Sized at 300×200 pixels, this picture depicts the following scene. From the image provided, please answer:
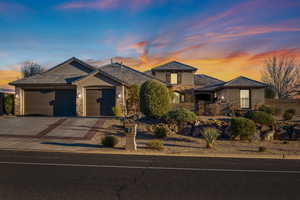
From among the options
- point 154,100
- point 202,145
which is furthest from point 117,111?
point 202,145

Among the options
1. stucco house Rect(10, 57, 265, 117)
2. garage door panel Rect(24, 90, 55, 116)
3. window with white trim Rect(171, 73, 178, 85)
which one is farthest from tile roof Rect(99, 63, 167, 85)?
garage door panel Rect(24, 90, 55, 116)

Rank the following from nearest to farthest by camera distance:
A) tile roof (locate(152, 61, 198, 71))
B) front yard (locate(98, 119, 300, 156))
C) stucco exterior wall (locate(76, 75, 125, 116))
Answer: front yard (locate(98, 119, 300, 156))
stucco exterior wall (locate(76, 75, 125, 116))
tile roof (locate(152, 61, 198, 71))

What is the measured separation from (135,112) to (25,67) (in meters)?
51.3

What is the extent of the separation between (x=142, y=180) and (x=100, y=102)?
57.9 feet

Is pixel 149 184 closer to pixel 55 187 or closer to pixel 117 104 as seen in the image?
pixel 55 187

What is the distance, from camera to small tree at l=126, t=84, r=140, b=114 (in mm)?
23094

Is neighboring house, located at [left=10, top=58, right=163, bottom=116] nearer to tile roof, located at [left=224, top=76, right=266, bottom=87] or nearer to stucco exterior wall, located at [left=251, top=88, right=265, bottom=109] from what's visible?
tile roof, located at [left=224, top=76, right=266, bottom=87]

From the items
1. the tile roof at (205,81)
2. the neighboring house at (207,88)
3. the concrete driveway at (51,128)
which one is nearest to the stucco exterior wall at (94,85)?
the concrete driveway at (51,128)

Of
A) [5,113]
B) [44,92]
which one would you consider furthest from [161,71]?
[5,113]

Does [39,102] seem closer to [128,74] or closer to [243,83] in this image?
[128,74]

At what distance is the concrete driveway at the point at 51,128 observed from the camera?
615 inches

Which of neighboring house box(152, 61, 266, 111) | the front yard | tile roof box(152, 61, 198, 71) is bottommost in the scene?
the front yard

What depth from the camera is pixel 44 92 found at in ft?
79.2

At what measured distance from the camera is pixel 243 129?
49.3ft
